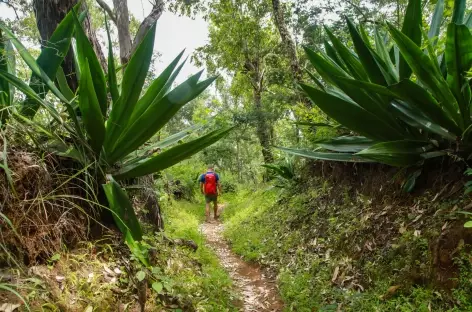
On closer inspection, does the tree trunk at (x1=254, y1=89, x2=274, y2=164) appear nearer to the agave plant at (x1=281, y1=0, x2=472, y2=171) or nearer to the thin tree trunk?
the thin tree trunk

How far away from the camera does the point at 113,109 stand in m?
1.99

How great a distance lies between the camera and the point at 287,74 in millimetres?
9930

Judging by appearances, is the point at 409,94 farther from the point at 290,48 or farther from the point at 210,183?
the point at 210,183

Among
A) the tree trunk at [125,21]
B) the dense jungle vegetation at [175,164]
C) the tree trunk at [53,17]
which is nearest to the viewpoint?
the dense jungle vegetation at [175,164]

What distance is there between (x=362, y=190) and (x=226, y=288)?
1.71 metres

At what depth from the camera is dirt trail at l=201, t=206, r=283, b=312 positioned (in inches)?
113

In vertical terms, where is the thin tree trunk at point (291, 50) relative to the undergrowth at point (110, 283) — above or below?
above

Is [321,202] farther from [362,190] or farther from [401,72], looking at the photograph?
[401,72]

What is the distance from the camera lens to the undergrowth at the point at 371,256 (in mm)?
1945

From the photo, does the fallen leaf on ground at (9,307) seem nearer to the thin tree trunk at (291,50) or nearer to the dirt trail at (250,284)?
the dirt trail at (250,284)

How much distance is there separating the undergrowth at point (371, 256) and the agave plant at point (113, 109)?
151 cm

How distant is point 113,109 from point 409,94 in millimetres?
1911

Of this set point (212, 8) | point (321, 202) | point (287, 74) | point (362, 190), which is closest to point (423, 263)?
point (362, 190)

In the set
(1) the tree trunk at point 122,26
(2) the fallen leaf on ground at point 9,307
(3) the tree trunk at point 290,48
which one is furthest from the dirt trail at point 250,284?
(1) the tree trunk at point 122,26
